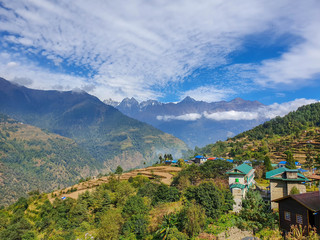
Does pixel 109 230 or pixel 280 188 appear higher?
pixel 280 188

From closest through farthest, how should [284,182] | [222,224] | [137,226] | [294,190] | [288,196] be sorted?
1. [288,196]
2. [222,224]
3. [137,226]
4. [294,190]
5. [284,182]

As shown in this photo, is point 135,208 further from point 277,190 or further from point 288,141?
point 288,141

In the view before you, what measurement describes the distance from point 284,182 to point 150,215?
21233mm

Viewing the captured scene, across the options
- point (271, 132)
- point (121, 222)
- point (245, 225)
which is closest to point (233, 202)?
point (245, 225)

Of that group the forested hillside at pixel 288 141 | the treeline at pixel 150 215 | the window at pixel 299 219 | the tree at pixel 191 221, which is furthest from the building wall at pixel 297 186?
the forested hillside at pixel 288 141

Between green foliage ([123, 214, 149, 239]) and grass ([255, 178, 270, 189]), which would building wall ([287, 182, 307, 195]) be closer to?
grass ([255, 178, 270, 189])

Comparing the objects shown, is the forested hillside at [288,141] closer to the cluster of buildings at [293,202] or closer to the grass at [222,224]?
the cluster of buildings at [293,202]

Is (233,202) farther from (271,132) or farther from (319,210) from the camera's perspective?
(271,132)

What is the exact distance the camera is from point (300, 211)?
73.8ft

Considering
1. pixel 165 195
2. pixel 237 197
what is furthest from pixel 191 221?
pixel 165 195

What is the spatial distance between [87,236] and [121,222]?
655 centimetres

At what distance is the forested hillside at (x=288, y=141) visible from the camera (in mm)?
85056

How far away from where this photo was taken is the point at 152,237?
28938mm

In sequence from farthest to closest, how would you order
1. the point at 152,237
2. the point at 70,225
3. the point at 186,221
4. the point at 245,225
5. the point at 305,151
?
the point at 305,151
the point at 70,225
the point at 152,237
the point at 186,221
the point at 245,225
